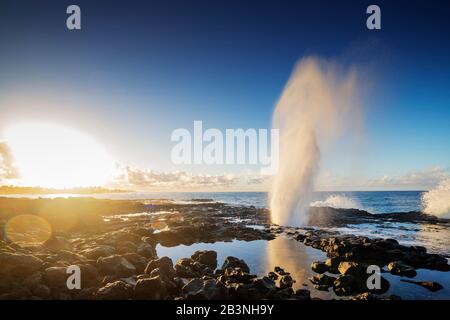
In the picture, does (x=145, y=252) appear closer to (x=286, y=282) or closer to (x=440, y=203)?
Answer: (x=286, y=282)

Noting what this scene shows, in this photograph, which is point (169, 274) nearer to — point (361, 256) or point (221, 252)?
point (221, 252)

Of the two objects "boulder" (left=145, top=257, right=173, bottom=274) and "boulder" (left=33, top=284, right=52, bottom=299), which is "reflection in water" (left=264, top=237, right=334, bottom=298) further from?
"boulder" (left=33, top=284, right=52, bottom=299)

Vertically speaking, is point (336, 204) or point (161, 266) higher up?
point (161, 266)

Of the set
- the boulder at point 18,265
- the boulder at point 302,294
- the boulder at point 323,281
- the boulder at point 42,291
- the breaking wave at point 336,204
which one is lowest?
the breaking wave at point 336,204

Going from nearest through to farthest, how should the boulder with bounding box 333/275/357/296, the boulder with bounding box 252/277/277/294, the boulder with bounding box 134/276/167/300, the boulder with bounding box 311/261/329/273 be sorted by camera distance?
the boulder with bounding box 134/276/167/300 → the boulder with bounding box 252/277/277/294 → the boulder with bounding box 333/275/357/296 → the boulder with bounding box 311/261/329/273

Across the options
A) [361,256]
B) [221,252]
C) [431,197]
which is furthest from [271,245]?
[431,197]

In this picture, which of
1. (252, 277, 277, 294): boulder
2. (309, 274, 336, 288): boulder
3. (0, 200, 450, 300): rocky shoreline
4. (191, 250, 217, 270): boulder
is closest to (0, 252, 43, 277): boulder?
(0, 200, 450, 300): rocky shoreline

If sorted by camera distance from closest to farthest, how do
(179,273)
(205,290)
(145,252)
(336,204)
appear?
(205,290)
(179,273)
(145,252)
(336,204)

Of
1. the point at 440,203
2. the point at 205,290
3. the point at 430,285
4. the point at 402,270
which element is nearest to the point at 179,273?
the point at 205,290

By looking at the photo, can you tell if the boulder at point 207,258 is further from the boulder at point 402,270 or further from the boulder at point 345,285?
the boulder at point 402,270

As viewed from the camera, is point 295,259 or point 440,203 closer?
point 295,259

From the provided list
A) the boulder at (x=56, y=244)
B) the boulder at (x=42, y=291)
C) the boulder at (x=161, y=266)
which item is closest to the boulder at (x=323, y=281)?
the boulder at (x=161, y=266)

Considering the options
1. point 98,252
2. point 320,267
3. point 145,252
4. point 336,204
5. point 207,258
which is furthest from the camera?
point 336,204

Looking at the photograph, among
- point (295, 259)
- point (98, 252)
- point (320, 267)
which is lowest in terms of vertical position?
point (295, 259)
